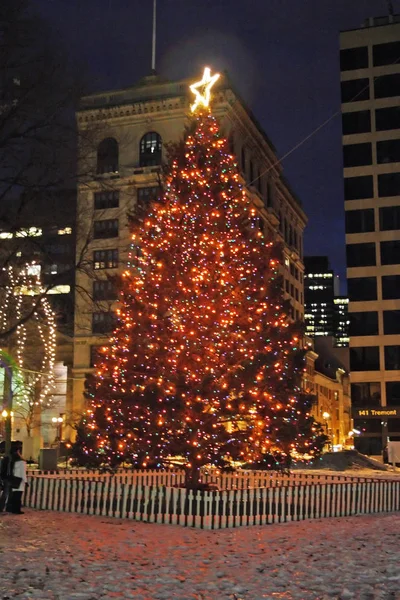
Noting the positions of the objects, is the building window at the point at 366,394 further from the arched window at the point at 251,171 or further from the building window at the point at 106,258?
the arched window at the point at 251,171

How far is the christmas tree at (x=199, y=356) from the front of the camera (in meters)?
19.1

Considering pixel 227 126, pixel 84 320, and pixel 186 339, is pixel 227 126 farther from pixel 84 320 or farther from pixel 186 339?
pixel 186 339

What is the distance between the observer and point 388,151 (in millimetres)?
66062

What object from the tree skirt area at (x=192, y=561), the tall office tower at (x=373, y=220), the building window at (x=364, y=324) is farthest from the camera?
the building window at (x=364, y=324)

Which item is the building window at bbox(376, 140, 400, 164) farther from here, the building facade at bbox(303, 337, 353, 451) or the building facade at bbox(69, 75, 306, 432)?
the building facade at bbox(303, 337, 353, 451)

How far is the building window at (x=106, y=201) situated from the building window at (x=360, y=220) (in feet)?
72.4

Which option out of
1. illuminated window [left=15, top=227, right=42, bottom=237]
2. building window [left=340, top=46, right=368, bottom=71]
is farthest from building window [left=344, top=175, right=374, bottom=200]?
illuminated window [left=15, top=227, right=42, bottom=237]

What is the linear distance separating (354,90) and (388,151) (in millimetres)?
6458

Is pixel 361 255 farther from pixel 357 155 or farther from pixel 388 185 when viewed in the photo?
pixel 357 155

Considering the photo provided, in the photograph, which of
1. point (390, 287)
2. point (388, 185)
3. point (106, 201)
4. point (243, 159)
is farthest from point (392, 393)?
point (106, 201)

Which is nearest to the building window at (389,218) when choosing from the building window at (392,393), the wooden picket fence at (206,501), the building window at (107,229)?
the building window at (392,393)

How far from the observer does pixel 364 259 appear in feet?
215

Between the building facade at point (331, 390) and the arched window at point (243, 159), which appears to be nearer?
the arched window at point (243, 159)

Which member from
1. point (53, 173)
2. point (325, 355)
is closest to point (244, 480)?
point (53, 173)
